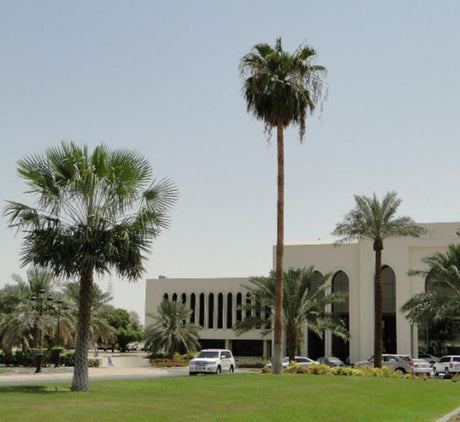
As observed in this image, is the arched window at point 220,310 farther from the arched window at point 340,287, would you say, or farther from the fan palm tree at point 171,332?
the arched window at point 340,287

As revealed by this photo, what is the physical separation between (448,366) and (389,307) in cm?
1240

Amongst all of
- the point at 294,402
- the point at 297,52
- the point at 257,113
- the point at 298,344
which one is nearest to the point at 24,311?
the point at 298,344

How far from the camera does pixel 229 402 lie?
19.0 metres

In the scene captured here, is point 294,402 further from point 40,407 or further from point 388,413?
point 40,407

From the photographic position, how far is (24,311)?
4781 centimetres

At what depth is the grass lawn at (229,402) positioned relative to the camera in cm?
1563

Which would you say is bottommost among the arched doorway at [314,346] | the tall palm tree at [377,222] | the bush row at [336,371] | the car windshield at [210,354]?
the bush row at [336,371]

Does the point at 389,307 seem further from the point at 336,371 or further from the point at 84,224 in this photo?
the point at 84,224

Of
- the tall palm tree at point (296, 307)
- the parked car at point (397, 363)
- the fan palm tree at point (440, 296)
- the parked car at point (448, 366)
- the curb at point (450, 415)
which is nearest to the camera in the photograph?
the curb at point (450, 415)

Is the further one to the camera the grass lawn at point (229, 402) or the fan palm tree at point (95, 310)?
the fan palm tree at point (95, 310)

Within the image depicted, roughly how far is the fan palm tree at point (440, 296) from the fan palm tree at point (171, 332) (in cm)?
2039

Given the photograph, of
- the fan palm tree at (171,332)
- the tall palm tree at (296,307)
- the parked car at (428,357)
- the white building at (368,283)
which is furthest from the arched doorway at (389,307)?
the fan palm tree at (171,332)

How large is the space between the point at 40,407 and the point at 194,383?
10380 millimetres

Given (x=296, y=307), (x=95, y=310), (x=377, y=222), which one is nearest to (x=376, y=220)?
(x=377, y=222)
